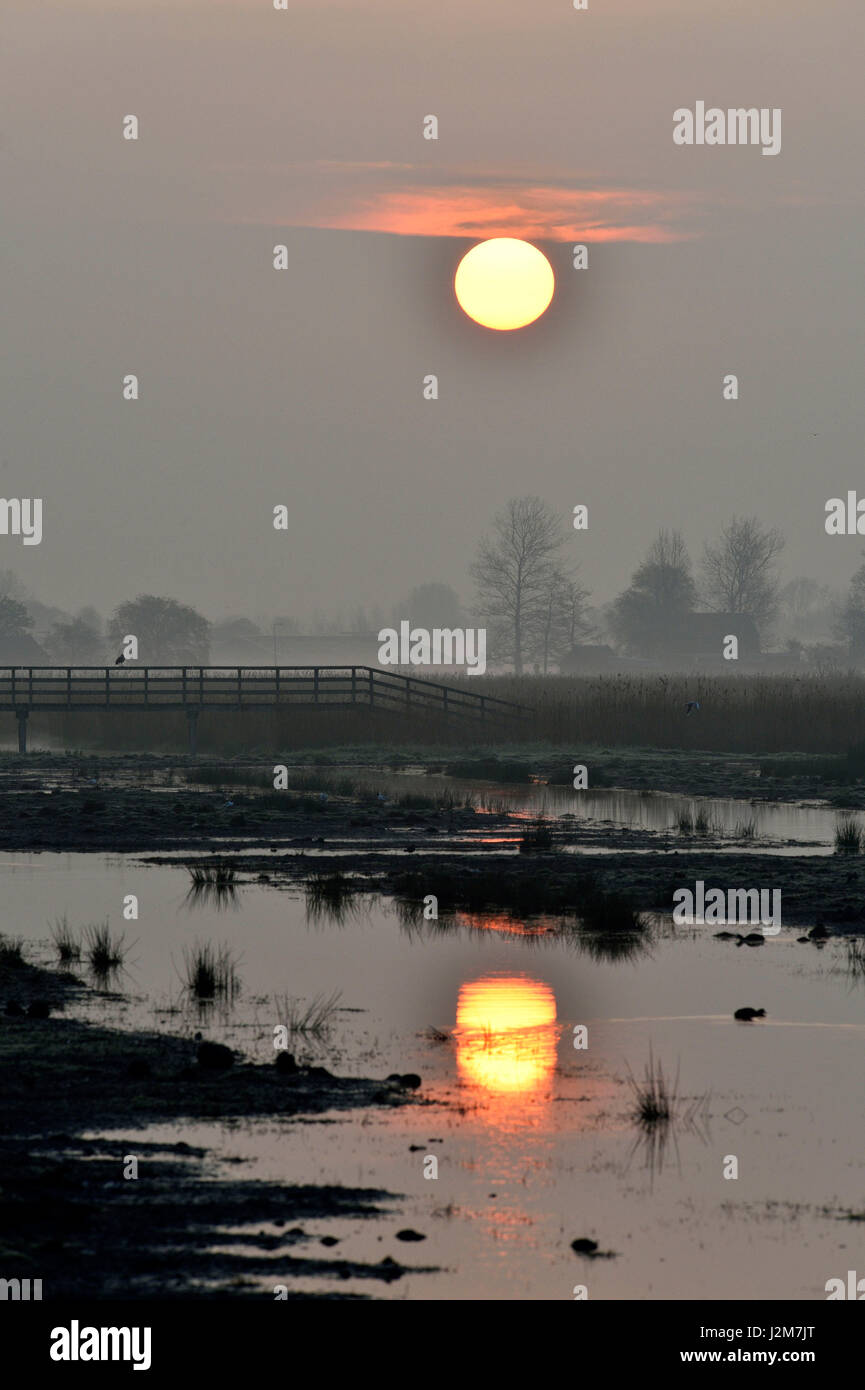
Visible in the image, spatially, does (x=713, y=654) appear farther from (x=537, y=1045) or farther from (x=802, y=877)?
(x=537, y=1045)

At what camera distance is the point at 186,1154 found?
35.1 ft

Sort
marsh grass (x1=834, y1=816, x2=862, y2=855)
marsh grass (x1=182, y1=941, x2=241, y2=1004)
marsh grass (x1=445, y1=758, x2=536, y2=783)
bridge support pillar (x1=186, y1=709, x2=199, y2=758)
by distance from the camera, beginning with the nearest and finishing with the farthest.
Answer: marsh grass (x1=182, y1=941, x2=241, y2=1004) < marsh grass (x1=834, y1=816, x2=862, y2=855) < marsh grass (x1=445, y1=758, x2=536, y2=783) < bridge support pillar (x1=186, y1=709, x2=199, y2=758)

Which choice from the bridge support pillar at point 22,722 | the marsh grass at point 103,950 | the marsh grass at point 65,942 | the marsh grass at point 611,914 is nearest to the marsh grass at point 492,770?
the bridge support pillar at point 22,722

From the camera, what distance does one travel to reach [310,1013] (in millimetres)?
14953

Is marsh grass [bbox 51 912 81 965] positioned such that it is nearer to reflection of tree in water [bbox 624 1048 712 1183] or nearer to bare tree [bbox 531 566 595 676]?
reflection of tree in water [bbox 624 1048 712 1183]

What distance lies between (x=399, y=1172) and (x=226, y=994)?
581cm

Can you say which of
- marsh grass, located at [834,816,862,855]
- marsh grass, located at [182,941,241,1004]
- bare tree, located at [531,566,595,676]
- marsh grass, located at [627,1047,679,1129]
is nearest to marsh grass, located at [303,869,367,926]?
marsh grass, located at [182,941,241,1004]

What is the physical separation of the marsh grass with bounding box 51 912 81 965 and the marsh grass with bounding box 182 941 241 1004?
1.12m

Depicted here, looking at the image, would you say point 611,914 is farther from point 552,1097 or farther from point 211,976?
point 552,1097

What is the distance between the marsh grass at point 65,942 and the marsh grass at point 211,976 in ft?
3.67

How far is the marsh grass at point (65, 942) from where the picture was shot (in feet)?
58.9

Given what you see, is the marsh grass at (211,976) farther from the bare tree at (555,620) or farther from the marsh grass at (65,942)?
the bare tree at (555,620)

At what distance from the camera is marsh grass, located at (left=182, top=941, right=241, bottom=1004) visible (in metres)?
16.1
